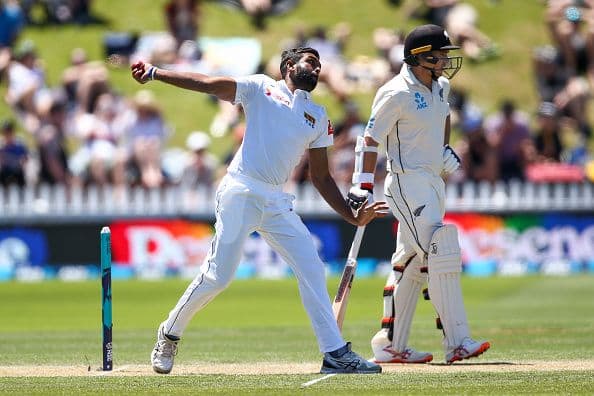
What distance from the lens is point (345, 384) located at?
925 cm

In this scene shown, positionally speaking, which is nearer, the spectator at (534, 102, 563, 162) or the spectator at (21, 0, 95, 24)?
the spectator at (534, 102, 563, 162)

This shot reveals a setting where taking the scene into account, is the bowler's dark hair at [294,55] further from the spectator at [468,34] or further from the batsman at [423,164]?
the spectator at [468,34]

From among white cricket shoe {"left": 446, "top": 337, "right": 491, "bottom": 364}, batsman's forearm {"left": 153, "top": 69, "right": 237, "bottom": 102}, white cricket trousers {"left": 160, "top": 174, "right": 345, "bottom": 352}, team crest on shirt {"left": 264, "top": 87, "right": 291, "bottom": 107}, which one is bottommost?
white cricket shoe {"left": 446, "top": 337, "right": 491, "bottom": 364}

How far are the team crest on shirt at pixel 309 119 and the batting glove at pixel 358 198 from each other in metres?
0.83

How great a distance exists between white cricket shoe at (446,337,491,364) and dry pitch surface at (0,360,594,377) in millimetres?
73

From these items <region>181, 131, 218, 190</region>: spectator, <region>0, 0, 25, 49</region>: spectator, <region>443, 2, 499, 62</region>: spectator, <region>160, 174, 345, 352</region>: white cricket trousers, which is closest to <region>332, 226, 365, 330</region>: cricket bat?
<region>160, 174, 345, 352</region>: white cricket trousers

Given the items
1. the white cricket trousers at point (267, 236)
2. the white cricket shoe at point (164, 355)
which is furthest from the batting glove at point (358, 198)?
the white cricket shoe at point (164, 355)

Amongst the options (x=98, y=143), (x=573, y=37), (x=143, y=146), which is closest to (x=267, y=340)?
(x=143, y=146)

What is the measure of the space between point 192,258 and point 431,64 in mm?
12877

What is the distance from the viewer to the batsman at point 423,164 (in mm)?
10688

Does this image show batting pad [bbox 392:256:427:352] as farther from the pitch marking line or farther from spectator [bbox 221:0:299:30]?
spectator [bbox 221:0:299:30]

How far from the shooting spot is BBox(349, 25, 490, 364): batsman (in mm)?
10688

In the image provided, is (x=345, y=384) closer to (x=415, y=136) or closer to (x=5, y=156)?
(x=415, y=136)

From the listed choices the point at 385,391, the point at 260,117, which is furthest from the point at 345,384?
the point at 260,117
